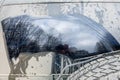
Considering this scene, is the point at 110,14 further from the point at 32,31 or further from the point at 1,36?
the point at 1,36

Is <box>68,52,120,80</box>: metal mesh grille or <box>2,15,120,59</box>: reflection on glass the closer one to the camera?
<box>68,52,120,80</box>: metal mesh grille

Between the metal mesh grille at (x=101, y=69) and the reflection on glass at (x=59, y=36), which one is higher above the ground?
the reflection on glass at (x=59, y=36)

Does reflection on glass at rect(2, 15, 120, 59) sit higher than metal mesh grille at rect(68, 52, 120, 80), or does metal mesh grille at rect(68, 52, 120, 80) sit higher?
reflection on glass at rect(2, 15, 120, 59)

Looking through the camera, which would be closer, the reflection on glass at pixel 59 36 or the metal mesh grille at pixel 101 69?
the metal mesh grille at pixel 101 69

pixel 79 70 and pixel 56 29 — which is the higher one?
pixel 56 29

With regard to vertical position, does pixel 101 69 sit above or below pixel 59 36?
below

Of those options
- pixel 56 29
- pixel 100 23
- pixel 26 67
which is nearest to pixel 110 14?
pixel 100 23

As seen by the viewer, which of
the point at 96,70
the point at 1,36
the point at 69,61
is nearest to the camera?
the point at 96,70

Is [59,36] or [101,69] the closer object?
[101,69]
